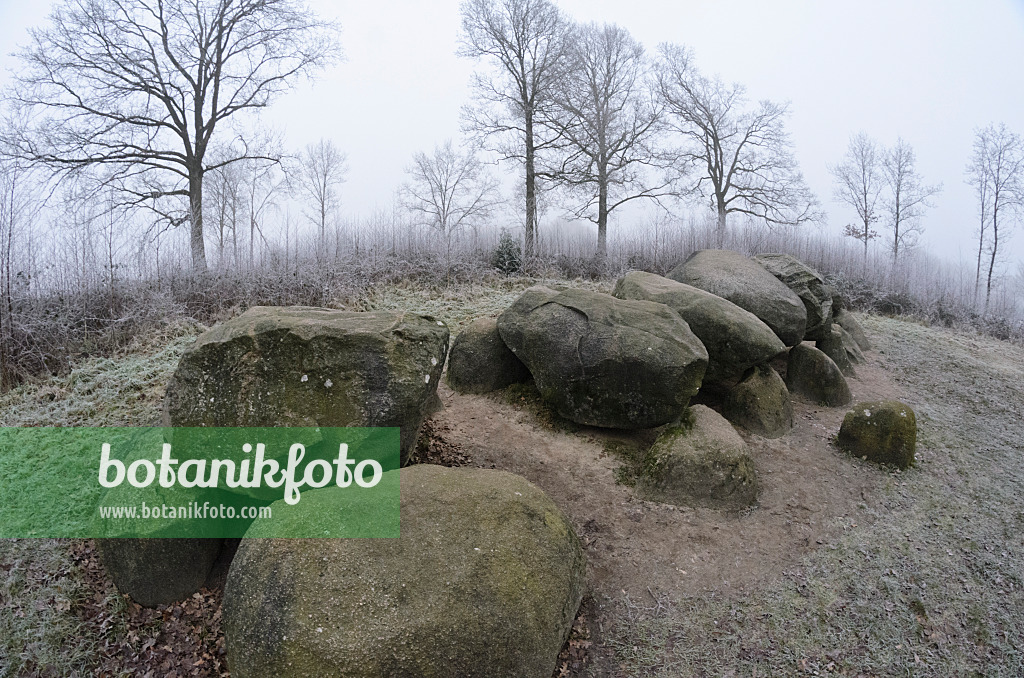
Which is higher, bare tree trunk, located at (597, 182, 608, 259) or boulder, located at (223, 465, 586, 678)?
bare tree trunk, located at (597, 182, 608, 259)

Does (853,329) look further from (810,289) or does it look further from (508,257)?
(508,257)

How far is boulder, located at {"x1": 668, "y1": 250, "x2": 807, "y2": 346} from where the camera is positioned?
5.57m

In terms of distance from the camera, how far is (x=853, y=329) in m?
7.84

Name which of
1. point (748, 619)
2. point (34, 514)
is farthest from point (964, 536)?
point (34, 514)

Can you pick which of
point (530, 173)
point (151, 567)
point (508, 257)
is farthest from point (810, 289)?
point (530, 173)

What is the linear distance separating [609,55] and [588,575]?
14.9 metres

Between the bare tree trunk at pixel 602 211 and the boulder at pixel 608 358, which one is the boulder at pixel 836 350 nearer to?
the boulder at pixel 608 358

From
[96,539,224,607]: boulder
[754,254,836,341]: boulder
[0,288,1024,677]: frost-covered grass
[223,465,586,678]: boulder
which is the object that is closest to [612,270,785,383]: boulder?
[0,288,1024,677]: frost-covered grass

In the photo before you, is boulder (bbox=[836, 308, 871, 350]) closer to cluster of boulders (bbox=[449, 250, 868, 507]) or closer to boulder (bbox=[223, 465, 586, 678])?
cluster of boulders (bbox=[449, 250, 868, 507])

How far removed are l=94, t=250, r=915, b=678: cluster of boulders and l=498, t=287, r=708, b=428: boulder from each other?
1 centimetres

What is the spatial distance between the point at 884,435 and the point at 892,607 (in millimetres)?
1824

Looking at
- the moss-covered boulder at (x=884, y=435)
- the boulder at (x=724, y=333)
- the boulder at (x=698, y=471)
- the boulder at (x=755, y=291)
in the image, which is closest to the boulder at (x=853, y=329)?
the boulder at (x=755, y=291)

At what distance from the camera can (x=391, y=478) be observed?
2865 mm

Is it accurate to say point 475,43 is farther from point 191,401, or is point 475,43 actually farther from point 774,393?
point 191,401
